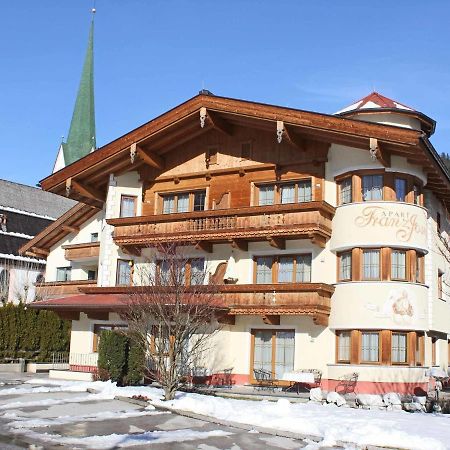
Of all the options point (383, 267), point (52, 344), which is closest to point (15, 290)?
point (52, 344)

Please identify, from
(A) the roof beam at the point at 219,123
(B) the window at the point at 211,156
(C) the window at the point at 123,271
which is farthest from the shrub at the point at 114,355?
(A) the roof beam at the point at 219,123

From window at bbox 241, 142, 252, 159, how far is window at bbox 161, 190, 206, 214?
7.96ft

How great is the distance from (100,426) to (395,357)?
40.2 ft

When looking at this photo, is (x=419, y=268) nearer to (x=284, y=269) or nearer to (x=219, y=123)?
(x=284, y=269)

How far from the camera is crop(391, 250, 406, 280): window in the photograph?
79.6ft

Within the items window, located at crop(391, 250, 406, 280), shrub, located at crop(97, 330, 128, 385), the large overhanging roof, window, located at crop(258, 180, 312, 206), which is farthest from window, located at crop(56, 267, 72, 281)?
window, located at crop(391, 250, 406, 280)

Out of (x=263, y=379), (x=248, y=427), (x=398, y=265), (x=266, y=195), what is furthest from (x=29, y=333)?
(x=248, y=427)

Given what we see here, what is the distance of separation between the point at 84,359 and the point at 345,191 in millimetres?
13820

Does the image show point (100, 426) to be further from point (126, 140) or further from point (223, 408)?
point (126, 140)

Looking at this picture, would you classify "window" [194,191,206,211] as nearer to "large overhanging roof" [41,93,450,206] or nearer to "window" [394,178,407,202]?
"large overhanging roof" [41,93,450,206]

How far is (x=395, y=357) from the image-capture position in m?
23.7

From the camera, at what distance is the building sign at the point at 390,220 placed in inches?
954

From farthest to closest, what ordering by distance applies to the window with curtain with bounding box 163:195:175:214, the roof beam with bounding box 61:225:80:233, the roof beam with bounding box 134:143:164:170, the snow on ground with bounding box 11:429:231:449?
1. the roof beam with bounding box 61:225:80:233
2. the window with curtain with bounding box 163:195:175:214
3. the roof beam with bounding box 134:143:164:170
4. the snow on ground with bounding box 11:429:231:449

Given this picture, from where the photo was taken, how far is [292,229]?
24.5 metres
